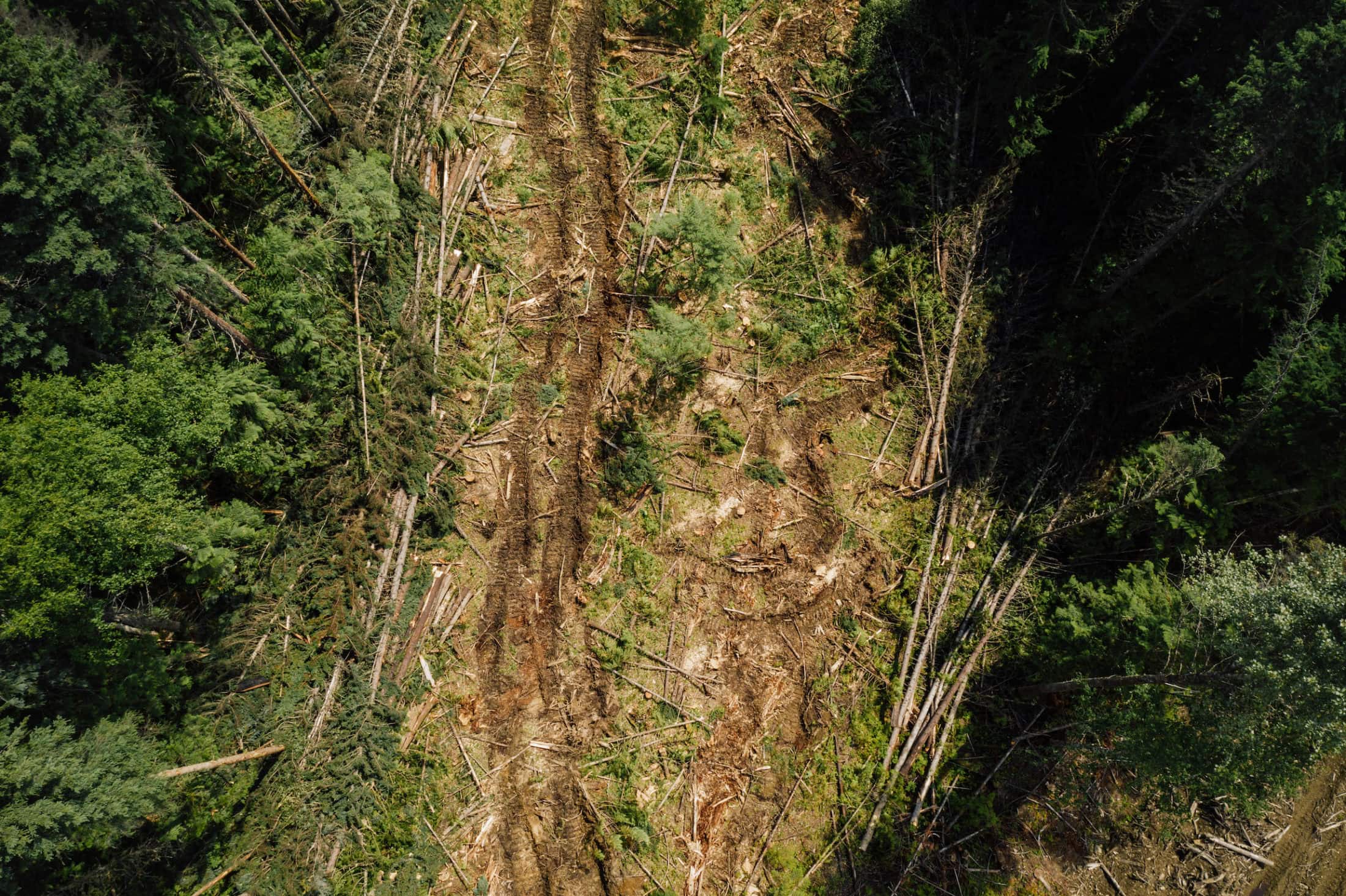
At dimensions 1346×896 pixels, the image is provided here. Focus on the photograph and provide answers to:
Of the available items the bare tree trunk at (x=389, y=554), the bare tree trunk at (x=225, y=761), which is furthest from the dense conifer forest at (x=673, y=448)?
the bare tree trunk at (x=225, y=761)

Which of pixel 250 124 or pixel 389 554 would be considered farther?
pixel 389 554

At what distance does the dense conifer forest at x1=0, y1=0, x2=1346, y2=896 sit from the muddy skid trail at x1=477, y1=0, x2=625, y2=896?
8 centimetres

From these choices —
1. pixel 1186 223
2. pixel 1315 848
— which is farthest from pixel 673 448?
pixel 1315 848

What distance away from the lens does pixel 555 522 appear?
12.1m

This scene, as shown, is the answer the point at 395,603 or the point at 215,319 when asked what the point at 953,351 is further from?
the point at 215,319

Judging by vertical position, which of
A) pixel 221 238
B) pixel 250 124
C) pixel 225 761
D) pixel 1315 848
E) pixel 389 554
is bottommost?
pixel 1315 848

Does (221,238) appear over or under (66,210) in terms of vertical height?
under

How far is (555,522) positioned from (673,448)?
2.61 meters

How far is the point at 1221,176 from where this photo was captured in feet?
33.9

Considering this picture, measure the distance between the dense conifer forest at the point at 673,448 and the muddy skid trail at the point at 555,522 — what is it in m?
0.08

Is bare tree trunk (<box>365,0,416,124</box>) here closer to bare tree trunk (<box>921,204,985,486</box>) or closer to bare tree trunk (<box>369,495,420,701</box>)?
bare tree trunk (<box>369,495,420,701</box>)

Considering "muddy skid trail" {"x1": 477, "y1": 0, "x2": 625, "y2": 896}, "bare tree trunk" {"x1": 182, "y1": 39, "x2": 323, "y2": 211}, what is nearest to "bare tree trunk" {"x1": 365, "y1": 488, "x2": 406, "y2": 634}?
"muddy skid trail" {"x1": 477, "y1": 0, "x2": 625, "y2": 896}

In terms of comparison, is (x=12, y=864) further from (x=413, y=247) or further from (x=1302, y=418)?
(x=1302, y=418)

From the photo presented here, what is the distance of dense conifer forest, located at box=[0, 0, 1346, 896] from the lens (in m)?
8.65
